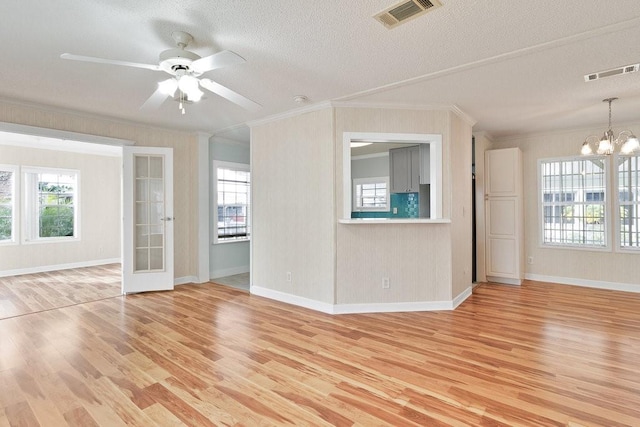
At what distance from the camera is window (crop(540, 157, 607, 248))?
5.05m

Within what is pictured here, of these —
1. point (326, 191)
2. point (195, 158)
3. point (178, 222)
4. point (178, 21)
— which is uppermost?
point (178, 21)

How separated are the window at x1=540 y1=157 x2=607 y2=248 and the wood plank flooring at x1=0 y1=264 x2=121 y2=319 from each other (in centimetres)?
706

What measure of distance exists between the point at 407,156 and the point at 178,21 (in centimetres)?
473

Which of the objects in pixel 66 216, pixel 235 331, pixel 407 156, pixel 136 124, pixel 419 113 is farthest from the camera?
pixel 66 216

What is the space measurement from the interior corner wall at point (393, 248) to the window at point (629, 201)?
310 centimetres

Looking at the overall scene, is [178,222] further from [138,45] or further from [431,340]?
[431,340]

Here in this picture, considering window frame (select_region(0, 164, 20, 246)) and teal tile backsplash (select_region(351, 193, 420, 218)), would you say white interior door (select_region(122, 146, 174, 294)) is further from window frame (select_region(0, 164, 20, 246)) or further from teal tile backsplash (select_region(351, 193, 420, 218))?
teal tile backsplash (select_region(351, 193, 420, 218))

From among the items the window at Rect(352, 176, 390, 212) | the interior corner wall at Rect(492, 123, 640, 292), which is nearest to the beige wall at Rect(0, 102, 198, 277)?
the window at Rect(352, 176, 390, 212)

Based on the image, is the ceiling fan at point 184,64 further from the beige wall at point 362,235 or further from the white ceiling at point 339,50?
the beige wall at point 362,235

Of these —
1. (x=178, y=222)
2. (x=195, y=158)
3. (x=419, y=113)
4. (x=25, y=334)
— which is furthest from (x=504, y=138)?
(x=25, y=334)

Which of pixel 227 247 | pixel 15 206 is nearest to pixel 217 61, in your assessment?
pixel 227 247

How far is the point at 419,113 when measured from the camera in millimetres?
3896

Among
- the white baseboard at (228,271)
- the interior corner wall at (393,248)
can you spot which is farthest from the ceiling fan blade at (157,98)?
the white baseboard at (228,271)

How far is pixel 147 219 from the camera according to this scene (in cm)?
501
